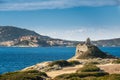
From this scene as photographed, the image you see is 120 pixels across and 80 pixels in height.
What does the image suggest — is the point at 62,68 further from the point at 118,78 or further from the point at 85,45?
the point at 118,78

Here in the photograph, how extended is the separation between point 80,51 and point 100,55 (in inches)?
220

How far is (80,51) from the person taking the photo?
104m

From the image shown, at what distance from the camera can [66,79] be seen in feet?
178

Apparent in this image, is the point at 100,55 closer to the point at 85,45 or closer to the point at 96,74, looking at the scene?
the point at 85,45

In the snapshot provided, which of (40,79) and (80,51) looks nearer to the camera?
(40,79)

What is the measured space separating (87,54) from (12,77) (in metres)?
49.0

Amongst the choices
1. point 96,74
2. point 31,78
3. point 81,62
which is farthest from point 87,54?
point 31,78

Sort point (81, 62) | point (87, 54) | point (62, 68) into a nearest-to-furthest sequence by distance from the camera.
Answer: point (62, 68) → point (81, 62) → point (87, 54)

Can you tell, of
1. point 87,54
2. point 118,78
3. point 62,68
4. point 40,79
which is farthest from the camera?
point 87,54

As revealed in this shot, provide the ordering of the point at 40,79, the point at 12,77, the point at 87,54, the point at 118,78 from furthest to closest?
the point at 87,54
the point at 40,79
the point at 12,77
the point at 118,78

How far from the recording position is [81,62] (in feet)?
300

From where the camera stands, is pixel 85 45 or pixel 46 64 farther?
pixel 85 45

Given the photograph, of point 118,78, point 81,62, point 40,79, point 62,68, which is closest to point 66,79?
point 40,79

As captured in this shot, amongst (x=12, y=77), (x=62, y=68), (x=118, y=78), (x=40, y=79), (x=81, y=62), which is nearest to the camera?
(x=118, y=78)
